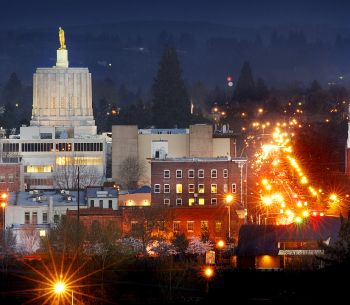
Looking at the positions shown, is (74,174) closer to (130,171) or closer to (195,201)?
(130,171)

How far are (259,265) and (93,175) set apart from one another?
3772cm

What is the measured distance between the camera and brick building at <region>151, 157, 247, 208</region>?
57.1 m

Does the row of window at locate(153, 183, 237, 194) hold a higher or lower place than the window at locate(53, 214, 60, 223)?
higher

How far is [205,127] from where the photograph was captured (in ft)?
245

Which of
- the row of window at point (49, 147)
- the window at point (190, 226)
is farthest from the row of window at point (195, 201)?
the row of window at point (49, 147)

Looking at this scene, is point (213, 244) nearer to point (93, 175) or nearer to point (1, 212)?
point (1, 212)

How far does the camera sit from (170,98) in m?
96.6

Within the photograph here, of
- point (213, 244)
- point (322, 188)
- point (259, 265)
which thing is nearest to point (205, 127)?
point (322, 188)

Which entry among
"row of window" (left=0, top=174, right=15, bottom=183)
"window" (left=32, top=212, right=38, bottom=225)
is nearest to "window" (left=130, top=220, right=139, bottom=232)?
"window" (left=32, top=212, right=38, bottom=225)

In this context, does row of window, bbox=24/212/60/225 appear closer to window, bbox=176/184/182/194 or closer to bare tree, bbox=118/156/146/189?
window, bbox=176/184/182/194

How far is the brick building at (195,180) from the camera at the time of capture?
187 ft

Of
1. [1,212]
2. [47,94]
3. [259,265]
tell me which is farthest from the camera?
[47,94]

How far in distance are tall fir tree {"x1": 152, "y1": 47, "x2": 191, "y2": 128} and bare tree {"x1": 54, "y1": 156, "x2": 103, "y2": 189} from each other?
1499cm

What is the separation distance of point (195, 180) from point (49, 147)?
21.3 meters
